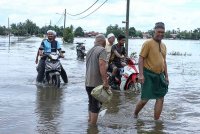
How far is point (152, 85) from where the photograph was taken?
838 centimetres

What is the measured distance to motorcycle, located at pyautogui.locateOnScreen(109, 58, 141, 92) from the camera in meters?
12.6

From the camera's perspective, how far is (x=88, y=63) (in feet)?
26.0

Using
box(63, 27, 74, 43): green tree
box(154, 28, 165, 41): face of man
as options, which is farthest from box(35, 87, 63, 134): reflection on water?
box(63, 27, 74, 43): green tree

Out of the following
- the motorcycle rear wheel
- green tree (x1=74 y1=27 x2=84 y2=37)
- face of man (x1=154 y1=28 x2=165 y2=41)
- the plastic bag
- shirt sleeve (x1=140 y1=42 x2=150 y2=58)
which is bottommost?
the motorcycle rear wheel

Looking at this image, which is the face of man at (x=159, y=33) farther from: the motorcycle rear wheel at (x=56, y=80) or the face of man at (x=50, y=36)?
the motorcycle rear wheel at (x=56, y=80)

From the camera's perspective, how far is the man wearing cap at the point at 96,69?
770 centimetres

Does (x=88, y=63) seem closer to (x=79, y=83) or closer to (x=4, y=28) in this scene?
(x=79, y=83)

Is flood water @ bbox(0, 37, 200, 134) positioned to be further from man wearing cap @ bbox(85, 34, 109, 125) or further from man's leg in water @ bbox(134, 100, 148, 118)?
man wearing cap @ bbox(85, 34, 109, 125)

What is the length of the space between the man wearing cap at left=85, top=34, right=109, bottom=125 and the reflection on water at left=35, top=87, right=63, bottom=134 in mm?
763

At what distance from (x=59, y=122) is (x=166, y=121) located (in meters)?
2.05

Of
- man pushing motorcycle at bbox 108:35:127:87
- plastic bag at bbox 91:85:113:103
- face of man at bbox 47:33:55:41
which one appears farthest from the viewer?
face of man at bbox 47:33:55:41

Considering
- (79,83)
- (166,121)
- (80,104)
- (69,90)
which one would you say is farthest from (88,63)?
(79,83)

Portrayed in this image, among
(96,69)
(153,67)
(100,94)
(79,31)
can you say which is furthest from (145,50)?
(79,31)

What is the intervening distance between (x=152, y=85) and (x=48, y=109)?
247 centimetres
